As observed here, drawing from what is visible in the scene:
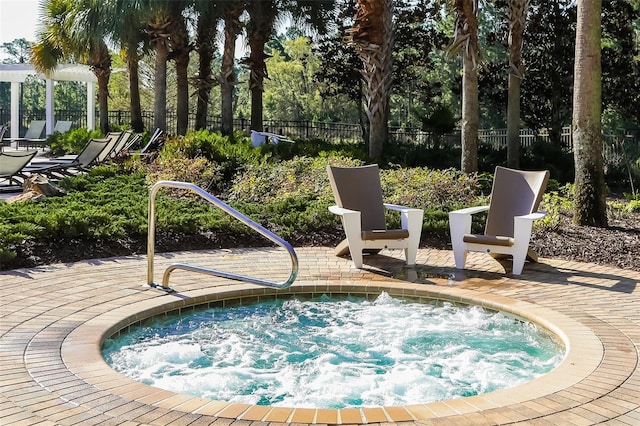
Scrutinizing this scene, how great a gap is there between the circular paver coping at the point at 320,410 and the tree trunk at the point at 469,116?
7.88 m

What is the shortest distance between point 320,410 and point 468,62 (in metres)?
11.2

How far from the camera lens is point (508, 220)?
24.4 feet

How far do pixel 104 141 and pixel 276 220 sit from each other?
695 centimetres

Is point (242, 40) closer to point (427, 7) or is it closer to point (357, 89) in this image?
point (357, 89)

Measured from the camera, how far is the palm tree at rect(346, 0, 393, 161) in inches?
622

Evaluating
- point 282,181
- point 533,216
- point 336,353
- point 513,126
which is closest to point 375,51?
point 513,126

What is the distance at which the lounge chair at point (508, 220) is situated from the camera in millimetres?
6940

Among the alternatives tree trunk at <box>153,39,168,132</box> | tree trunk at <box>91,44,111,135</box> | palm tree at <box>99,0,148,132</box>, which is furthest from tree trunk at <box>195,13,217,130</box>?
tree trunk at <box>91,44,111,135</box>

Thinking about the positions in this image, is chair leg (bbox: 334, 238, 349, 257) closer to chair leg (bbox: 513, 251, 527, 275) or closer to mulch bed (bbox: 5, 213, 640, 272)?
mulch bed (bbox: 5, 213, 640, 272)

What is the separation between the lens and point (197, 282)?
6.55m

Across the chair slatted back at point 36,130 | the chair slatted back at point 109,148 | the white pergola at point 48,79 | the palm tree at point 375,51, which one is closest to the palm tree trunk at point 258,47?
the palm tree at point 375,51

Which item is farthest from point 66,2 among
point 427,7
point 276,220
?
point 276,220

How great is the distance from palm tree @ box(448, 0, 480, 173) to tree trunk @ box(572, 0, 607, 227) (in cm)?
433

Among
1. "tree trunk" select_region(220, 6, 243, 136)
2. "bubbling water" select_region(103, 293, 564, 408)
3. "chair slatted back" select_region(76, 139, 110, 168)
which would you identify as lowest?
"bubbling water" select_region(103, 293, 564, 408)
